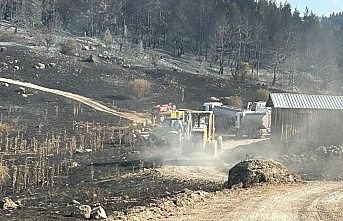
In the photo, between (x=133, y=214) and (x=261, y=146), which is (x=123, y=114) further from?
(x=133, y=214)

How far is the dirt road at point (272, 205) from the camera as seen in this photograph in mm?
14289

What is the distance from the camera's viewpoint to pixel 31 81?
47969mm

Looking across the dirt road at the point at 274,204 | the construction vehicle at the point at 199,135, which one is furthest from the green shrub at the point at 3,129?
the dirt road at the point at 274,204

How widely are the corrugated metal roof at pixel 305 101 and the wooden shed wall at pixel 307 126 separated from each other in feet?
0.79

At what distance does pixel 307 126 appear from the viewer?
1193 inches

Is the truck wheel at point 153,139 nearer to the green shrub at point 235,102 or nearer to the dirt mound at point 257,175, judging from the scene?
the dirt mound at point 257,175

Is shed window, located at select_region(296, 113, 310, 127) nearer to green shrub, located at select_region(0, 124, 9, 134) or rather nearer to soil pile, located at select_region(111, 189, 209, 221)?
soil pile, located at select_region(111, 189, 209, 221)

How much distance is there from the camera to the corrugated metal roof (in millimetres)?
30297

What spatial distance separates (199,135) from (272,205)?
1038 centimetres

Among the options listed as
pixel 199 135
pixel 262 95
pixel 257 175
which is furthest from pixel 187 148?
pixel 262 95

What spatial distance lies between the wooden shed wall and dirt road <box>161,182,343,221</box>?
11651 mm

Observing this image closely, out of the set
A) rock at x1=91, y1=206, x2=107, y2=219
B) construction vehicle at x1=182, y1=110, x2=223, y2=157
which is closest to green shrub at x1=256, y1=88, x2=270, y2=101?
construction vehicle at x1=182, y1=110, x2=223, y2=157

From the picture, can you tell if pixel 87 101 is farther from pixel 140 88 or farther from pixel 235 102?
pixel 235 102

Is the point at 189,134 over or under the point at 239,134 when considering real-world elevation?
over
